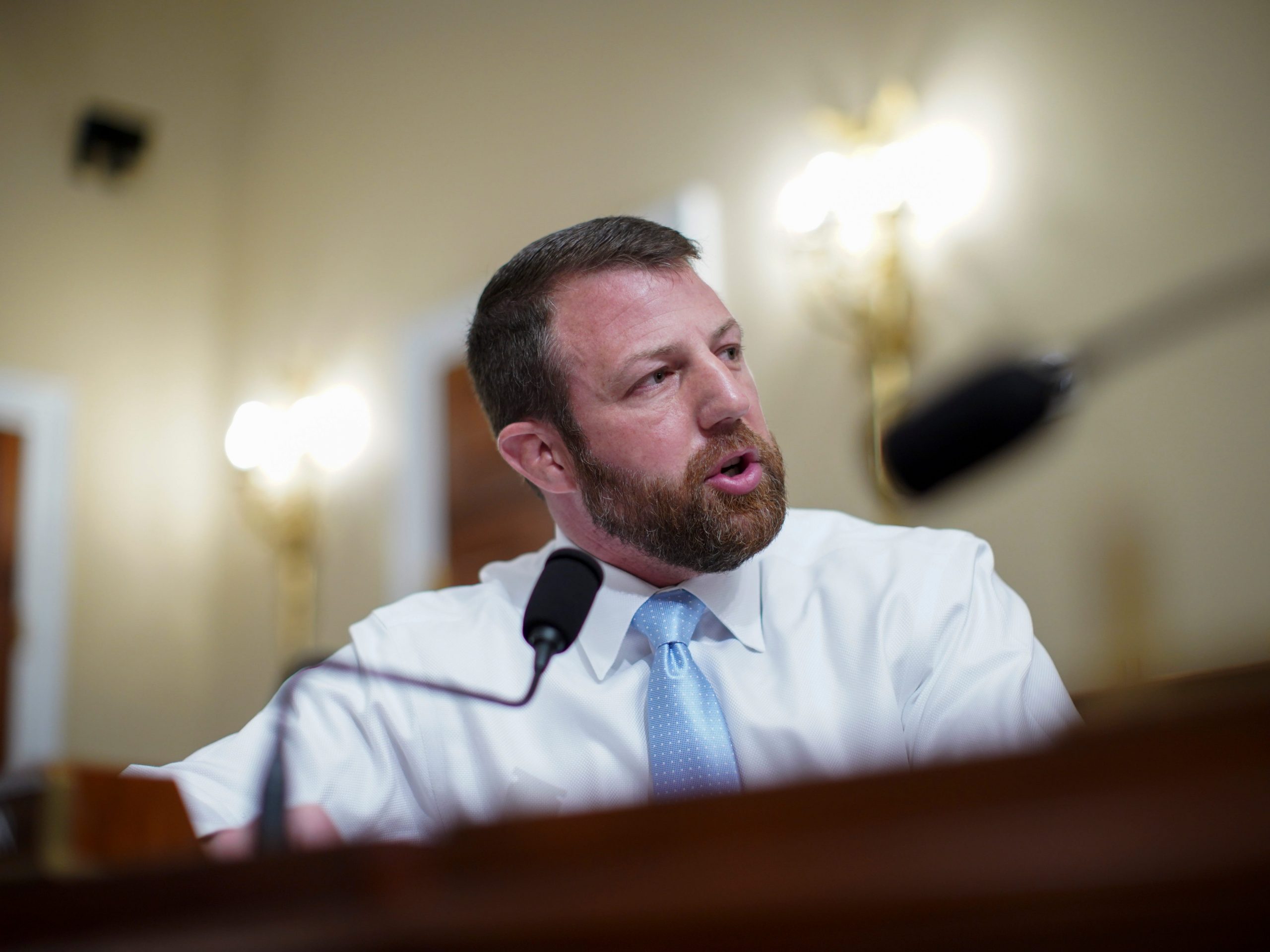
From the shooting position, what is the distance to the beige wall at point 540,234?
181cm

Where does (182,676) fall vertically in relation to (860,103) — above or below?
below

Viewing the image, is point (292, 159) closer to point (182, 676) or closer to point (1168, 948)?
point (182, 676)

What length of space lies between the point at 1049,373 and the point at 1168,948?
1.02 ft

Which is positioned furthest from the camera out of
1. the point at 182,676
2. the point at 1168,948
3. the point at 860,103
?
the point at 182,676

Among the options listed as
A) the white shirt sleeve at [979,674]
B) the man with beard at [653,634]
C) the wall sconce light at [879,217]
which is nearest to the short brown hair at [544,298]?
the man with beard at [653,634]

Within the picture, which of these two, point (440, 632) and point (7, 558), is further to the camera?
point (7, 558)

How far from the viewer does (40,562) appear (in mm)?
3709

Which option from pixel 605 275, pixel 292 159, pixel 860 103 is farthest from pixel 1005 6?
pixel 292 159

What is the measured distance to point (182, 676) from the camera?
13.1ft

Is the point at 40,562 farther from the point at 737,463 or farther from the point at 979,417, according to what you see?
the point at 979,417

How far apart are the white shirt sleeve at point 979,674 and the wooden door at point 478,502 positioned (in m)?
1.66

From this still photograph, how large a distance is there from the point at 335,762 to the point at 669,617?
1.37 ft

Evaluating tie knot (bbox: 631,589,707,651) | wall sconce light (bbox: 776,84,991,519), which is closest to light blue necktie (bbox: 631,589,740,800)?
tie knot (bbox: 631,589,707,651)

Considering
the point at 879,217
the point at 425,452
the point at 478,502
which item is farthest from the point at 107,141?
the point at 879,217
